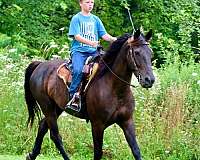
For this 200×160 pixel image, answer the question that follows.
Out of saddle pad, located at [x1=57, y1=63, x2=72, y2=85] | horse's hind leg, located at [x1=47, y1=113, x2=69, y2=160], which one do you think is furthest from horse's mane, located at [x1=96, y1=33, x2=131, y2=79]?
horse's hind leg, located at [x1=47, y1=113, x2=69, y2=160]

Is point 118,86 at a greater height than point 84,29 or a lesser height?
lesser

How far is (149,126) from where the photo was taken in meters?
11.2

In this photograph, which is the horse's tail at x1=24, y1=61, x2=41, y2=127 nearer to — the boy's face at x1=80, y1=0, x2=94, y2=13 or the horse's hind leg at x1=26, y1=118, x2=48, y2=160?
the horse's hind leg at x1=26, y1=118, x2=48, y2=160

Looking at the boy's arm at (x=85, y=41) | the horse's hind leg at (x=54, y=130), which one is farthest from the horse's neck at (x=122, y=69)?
the horse's hind leg at (x=54, y=130)

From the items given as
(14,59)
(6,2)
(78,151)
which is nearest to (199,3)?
(6,2)

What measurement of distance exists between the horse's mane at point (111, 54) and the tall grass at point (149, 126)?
9.81 feet

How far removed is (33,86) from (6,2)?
11.6 m

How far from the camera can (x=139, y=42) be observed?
773 cm

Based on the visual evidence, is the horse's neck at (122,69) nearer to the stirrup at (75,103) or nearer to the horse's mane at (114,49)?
the horse's mane at (114,49)

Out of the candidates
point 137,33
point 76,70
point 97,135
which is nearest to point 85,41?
point 76,70

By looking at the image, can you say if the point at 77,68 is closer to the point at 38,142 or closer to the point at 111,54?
the point at 111,54

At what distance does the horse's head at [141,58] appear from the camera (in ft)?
24.4

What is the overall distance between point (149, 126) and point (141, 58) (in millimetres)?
3821

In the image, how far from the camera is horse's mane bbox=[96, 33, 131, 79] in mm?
8180
